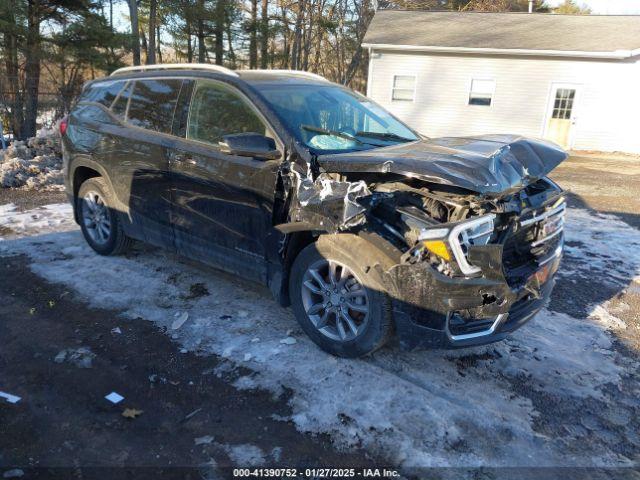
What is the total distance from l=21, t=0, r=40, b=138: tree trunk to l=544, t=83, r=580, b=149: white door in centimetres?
1639

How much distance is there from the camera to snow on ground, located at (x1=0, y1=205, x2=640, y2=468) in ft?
9.08

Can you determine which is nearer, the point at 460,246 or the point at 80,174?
the point at 460,246

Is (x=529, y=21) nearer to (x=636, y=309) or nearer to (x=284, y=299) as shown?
(x=636, y=309)

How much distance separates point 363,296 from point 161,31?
26.6 meters

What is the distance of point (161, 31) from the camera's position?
1014 inches

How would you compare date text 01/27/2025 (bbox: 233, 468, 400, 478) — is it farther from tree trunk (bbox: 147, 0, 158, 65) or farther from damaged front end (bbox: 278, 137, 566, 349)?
tree trunk (bbox: 147, 0, 158, 65)

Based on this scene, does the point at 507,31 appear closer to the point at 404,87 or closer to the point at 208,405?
the point at 404,87

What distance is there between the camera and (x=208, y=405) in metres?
3.03

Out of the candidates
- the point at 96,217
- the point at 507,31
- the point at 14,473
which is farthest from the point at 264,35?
the point at 14,473

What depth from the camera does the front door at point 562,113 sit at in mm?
17234

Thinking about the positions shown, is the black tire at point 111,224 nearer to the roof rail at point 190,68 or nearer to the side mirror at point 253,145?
the roof rail at point 190,68

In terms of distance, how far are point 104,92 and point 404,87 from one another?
1512 cm

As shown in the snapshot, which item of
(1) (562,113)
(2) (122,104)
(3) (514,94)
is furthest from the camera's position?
(3) (514,94)

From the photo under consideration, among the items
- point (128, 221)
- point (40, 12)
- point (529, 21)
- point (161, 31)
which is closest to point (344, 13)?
point (161, 31)
